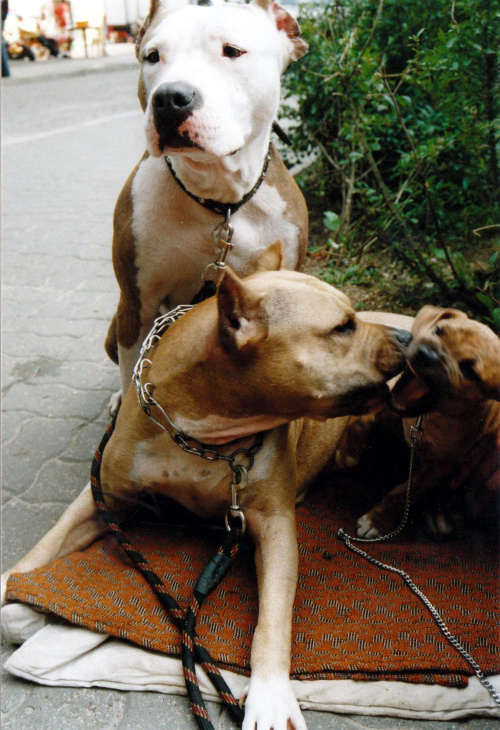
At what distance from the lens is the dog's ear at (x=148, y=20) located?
9.87 feet

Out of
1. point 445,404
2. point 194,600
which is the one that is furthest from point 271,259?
point 194,600

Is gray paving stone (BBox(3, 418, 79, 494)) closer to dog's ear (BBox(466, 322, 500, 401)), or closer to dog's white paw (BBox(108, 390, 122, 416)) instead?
dog's white paw (BBox(108, 390, 122, 416))

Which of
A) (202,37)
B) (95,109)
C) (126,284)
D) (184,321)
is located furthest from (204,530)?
(95,109)

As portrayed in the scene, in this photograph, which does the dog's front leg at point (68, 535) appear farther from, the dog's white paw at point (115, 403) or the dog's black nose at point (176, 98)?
the dog's black nose at point (176, 98)

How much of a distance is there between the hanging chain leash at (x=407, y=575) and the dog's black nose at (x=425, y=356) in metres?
0.36

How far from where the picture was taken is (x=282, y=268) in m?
2.85

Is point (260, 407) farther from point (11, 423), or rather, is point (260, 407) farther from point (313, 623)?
point (11, 423)

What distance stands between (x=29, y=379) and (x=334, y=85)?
3.03 meters

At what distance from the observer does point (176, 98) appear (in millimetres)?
Result: 2402

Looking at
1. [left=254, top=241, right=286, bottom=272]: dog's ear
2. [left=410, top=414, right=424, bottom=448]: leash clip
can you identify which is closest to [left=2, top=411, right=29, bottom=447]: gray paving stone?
[left=254, top=241, right=286, bottom=272]: dog's ear

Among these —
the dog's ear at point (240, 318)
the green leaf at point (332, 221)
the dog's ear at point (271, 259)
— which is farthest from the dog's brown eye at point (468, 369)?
the green leaf at point (332, 221)

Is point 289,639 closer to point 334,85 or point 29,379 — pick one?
point 29,379

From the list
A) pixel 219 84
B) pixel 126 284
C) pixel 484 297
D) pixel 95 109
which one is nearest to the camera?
pixel 219 84

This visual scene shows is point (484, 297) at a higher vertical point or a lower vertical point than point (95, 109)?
higher
